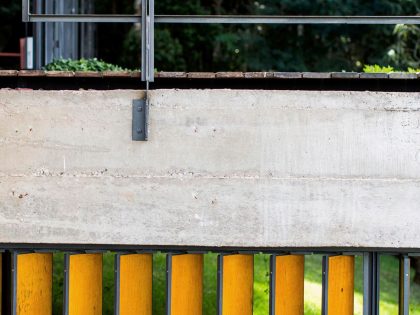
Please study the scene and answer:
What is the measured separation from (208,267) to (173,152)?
668cm

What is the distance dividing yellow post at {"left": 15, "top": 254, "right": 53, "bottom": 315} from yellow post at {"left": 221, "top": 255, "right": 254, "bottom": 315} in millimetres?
1493

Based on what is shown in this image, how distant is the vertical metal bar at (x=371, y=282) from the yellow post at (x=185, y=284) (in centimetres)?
139

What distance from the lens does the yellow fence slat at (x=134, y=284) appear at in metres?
7.31

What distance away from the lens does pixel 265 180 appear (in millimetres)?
6762

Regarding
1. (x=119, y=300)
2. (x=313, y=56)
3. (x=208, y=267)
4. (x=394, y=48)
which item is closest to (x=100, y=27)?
(x=313, y=56)

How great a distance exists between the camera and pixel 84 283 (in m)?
7.32

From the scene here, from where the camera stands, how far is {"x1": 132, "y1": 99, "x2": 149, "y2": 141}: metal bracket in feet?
21.9

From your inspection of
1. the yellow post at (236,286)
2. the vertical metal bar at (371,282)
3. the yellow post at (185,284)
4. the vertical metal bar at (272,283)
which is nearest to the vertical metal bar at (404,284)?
the vertical metal bar at (371,282)

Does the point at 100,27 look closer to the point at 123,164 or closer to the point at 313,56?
the point at 313,56

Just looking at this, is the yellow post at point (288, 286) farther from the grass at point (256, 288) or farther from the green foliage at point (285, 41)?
the green foliage at point (285, 41)

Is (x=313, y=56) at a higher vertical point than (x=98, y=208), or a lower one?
higher

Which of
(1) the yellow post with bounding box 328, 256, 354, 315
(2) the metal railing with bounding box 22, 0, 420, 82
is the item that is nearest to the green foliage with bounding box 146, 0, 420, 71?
(1) the yellow post with bounding box 328, 256, 354, 315

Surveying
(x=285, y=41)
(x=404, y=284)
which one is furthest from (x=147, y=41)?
(x=285, y=41)

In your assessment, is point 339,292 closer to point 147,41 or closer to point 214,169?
point 214,169
